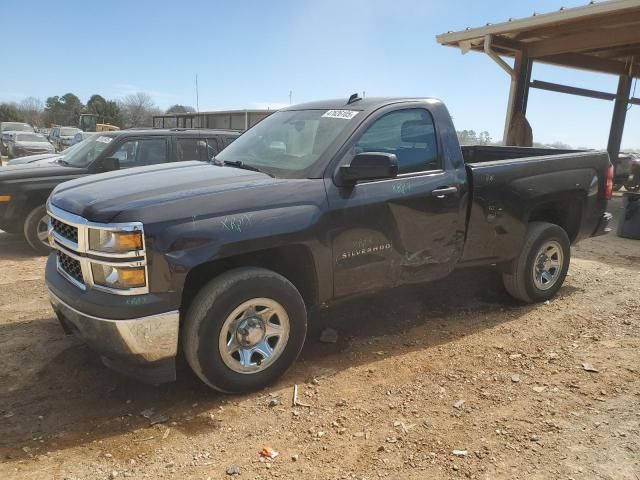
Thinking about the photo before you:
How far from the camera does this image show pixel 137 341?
2818 millimetres

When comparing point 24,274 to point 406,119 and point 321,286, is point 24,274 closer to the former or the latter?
point 321,286

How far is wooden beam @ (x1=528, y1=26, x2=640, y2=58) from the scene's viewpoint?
9.83 metres

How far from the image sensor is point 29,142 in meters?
22.0

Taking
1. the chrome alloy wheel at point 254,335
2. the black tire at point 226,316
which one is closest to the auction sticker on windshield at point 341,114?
the black tire at point 226,316

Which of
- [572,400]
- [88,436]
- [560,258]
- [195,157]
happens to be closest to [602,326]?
[560,258]

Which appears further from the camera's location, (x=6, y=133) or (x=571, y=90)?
(x=6, y=133)

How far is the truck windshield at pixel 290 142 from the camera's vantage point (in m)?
3.60

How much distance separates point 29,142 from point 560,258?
23324mm

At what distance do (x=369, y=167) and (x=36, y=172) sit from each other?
18.3 feet

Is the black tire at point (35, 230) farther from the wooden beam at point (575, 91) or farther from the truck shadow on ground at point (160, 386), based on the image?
the wooden beam at point (575, 91)

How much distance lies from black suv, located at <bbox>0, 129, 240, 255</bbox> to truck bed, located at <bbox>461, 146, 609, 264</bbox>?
183 inches

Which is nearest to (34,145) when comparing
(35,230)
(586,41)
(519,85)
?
(35,230)

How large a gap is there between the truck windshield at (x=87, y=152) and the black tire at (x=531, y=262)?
5.91m

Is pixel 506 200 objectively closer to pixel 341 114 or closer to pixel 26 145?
pixel 341 114
